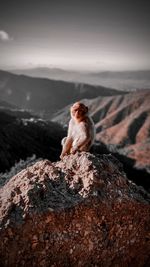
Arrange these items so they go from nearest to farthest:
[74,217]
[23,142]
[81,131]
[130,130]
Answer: [74,217], [81,131], [23,142], [130,130]

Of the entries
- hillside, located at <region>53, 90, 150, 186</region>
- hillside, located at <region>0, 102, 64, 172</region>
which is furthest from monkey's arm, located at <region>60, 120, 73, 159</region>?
hillside, located at <region>53, 90, 150, 186</region>

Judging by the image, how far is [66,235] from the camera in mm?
5609

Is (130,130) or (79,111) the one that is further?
(130,130)

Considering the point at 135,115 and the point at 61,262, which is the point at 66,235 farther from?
the point at 135,115

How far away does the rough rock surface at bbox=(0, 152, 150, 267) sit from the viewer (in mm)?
5371

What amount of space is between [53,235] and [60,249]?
0.97 ft

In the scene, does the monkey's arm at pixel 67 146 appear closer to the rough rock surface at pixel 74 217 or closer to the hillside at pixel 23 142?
the rough rock surface at pixel 74 217

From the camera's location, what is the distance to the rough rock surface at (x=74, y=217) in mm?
5371

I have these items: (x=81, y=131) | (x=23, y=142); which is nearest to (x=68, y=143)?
(x=81, y=131)

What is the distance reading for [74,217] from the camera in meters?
5.70

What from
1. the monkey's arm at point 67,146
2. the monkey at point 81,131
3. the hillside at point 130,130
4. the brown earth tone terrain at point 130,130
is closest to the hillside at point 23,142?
the hillside at point 130,130

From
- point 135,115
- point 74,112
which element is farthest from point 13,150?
point 135,115

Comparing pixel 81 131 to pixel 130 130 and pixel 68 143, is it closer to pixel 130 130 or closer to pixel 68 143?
pixel 68 143

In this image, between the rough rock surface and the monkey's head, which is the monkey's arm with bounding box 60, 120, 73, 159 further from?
the rough rock surface
